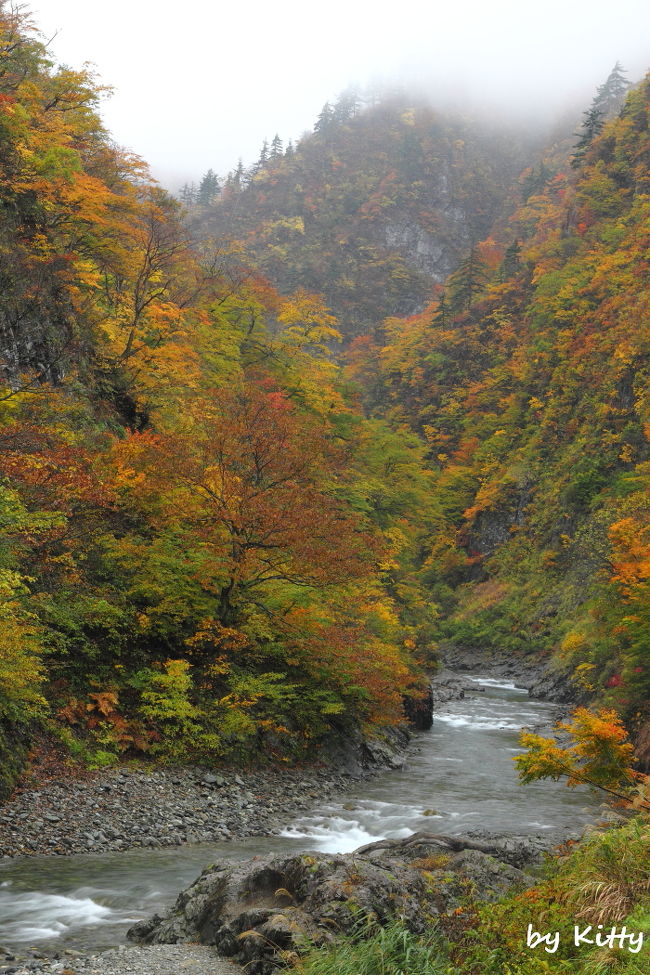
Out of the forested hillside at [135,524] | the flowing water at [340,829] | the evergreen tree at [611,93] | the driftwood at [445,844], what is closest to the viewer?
the flowing water at [340,829]

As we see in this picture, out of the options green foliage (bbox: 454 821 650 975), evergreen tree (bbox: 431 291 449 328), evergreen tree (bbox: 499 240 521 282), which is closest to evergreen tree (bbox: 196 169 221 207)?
evergreen tree (bbox: 431 291 449 328)

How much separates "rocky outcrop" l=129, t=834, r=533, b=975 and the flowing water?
1.14m

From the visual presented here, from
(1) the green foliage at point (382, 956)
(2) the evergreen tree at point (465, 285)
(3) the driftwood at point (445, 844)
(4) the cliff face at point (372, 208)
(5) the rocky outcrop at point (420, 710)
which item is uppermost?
(4) the cliff face at point (372, 208)

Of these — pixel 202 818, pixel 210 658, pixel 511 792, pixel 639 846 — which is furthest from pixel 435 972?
pixel 511 792

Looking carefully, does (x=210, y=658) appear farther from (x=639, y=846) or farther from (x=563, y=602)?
(x=563, y=602)

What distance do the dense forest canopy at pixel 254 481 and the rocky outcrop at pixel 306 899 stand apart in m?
4.60

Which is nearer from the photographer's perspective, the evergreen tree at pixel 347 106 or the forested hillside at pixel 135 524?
the forested hillside at pixel 135 524

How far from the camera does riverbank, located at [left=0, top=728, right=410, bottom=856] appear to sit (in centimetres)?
1073

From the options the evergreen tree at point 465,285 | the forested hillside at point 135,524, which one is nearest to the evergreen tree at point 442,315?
the evergreen tree at point 465,285

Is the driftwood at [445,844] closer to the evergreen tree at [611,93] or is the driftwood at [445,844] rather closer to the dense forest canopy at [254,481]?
the dense forest canopy at [254,481]

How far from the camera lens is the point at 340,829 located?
1351cm

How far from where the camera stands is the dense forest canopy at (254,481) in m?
14.5

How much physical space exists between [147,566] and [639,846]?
1115 centimetres

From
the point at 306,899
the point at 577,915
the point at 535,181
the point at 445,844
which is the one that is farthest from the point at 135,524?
the point at 535,181
